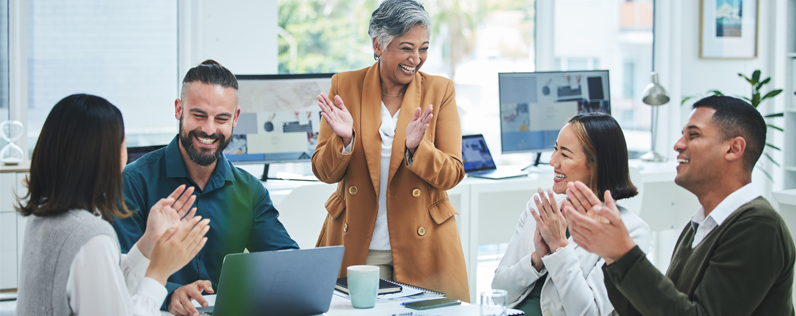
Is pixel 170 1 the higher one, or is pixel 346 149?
pixel 170 1

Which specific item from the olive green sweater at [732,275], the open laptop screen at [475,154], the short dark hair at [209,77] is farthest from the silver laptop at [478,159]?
the olive green sweater at [732,275]

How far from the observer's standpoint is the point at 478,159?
11.8 ft

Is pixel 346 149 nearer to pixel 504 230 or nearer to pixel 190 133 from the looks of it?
pixel 190 133

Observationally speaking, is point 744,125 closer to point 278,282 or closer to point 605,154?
point 605,154

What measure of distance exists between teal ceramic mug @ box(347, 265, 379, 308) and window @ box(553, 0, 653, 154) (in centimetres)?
349

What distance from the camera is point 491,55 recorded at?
5.10 meters

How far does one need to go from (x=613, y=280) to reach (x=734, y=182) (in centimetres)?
36

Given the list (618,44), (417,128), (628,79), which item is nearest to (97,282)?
(417,128)

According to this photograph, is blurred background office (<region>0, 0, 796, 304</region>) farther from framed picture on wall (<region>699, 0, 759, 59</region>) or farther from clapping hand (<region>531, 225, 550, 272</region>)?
Answer: clapping hand (<region>531, 225, 550, 272</region>)

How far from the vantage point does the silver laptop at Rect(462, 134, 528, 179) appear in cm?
354

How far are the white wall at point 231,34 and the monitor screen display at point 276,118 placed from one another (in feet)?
2.07

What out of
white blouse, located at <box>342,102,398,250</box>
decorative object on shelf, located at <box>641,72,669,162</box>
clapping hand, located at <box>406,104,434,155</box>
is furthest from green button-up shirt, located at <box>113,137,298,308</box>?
decorative object on shelf, located at <box>641,72,669,162</box>

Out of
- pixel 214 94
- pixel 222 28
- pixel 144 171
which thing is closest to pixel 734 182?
pixel 214 94

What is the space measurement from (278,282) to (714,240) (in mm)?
898
